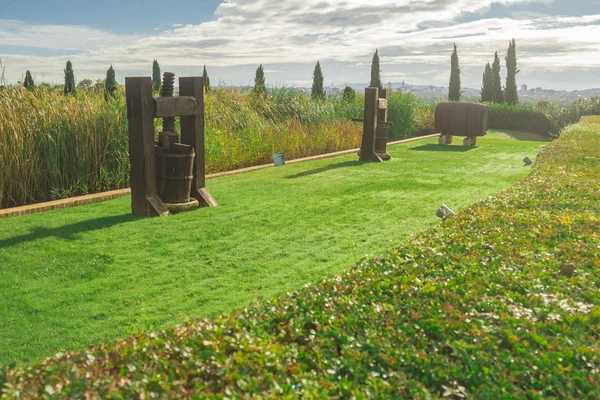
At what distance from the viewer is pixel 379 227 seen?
266 inches

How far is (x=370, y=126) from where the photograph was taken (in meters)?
13.0

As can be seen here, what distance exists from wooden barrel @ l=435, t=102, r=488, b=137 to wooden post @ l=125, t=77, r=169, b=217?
39.3 feet

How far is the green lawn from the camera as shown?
428 centimetres

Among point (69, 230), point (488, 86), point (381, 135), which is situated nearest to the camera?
point (69, 230)

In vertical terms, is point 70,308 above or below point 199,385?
below

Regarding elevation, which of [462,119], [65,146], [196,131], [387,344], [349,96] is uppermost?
[349,96]

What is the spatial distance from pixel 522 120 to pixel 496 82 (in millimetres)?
18100

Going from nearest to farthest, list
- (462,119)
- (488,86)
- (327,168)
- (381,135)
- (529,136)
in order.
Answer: (327,168) < (381,135) < (462,119) < (529,136) < (488,86)

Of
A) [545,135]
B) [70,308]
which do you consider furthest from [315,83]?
[70,308]

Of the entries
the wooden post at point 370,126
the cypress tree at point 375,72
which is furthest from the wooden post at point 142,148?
the cypress tree at point 375,72

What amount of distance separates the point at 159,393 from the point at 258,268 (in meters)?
3.06

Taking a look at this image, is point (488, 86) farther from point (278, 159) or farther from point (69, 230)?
point (69, 230)

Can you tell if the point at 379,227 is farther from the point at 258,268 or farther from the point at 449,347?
the point at 449,347

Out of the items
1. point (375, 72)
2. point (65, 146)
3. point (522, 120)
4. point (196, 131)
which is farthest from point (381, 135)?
point (375, 72)
